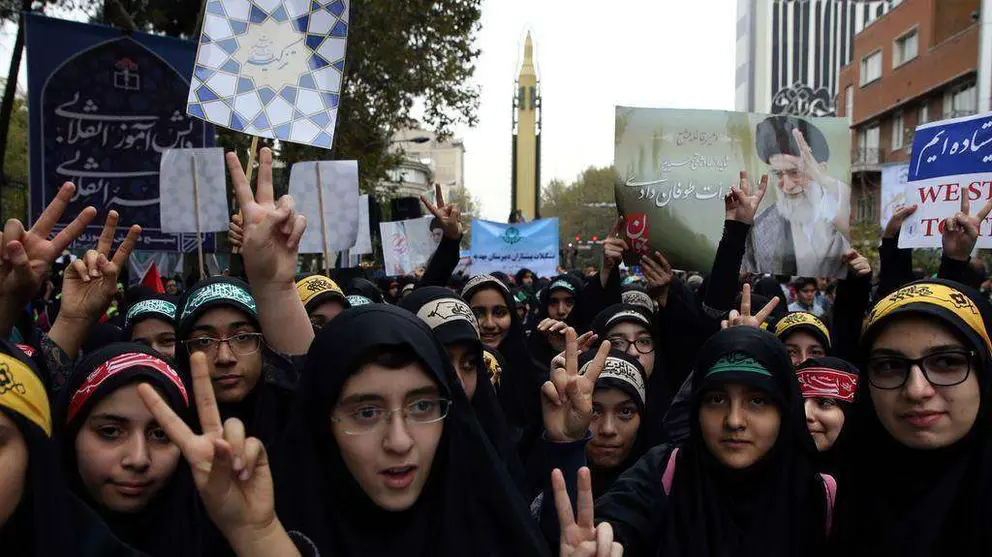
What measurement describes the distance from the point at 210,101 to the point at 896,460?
3.59 meters

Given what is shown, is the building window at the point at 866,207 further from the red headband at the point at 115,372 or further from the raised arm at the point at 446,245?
the red headband at the point at 115,372

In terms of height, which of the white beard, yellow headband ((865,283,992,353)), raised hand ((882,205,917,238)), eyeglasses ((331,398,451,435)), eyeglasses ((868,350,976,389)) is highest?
the white beard

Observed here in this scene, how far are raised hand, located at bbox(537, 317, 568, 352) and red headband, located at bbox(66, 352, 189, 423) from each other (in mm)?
1581

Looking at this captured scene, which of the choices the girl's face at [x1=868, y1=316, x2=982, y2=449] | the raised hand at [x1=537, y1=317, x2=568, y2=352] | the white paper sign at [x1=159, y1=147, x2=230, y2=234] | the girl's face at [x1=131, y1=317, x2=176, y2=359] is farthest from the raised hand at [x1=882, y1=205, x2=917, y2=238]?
the white paper sign at [x1=159, y1=147, x2=230, y2=234]

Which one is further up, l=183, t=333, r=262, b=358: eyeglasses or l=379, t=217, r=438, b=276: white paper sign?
l=379, t=217, r=438, b=276: white paper sign

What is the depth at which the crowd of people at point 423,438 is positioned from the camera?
1731 millimetres

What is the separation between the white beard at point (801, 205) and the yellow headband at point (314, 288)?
8.10 feet

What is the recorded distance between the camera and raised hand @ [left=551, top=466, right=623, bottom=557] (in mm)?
1896

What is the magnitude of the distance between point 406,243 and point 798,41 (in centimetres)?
4837

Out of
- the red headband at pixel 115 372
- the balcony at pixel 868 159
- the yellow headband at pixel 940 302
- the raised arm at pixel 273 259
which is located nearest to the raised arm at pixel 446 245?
the raised arm at pixel 273 259

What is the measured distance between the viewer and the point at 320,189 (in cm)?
586

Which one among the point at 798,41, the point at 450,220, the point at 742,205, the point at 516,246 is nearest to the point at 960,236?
the point at 742,205

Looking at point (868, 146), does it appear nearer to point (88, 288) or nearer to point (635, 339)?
point (635, 339)

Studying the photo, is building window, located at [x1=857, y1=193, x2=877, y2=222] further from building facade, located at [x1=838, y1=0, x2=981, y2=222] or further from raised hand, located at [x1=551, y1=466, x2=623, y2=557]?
raised hand, located at [x1=551, y1=466, x2=623, y2=557]
